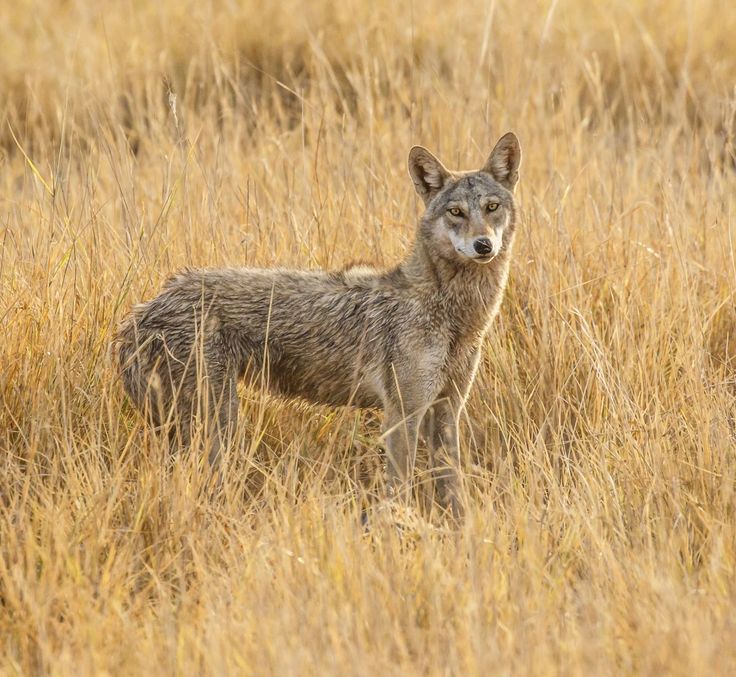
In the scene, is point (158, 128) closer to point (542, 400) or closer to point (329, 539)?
point (542, 400)

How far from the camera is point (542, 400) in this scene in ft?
17.7

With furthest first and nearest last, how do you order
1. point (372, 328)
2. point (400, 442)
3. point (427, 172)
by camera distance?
point (427, 172) → point (372, 328) → point (400, 442)

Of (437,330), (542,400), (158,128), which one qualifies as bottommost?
(542,400)

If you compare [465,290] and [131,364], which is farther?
[465,290]

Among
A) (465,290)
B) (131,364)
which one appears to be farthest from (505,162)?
(131,364)

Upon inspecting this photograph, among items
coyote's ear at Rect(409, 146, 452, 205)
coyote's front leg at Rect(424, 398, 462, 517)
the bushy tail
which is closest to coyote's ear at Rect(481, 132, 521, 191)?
coyote's ear at Rect(409, 146, 452, 205)

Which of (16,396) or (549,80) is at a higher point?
(549,80)

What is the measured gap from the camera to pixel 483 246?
4.93m

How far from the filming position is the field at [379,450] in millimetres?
3393

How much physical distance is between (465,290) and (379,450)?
2.88ft

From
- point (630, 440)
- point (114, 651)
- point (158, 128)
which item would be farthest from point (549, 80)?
point (114, 651)

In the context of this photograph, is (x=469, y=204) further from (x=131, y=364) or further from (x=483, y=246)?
(x=131, y=364)

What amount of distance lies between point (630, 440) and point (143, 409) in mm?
2094

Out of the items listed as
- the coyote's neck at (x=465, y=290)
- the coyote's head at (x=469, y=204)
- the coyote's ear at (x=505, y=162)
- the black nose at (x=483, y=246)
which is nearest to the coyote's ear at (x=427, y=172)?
the coyote's head at (x=469, y=204)
